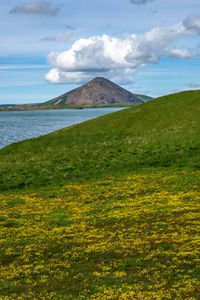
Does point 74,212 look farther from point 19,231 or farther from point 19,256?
point 19,256

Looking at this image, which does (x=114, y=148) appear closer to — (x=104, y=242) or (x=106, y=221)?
(x=106, y=221)

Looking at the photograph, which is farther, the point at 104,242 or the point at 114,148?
the point at 114,148

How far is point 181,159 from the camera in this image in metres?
58.1

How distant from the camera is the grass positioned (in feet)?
70.7

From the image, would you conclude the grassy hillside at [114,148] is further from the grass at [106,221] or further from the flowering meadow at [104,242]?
the flowering meadow at [104,242]

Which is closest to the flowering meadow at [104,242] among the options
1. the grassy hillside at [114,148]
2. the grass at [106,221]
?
the grass at [106,221]

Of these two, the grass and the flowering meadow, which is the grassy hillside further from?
the flowering meadow

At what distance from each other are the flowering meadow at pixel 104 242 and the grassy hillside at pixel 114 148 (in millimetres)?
8407

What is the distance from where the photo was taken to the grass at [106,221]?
21562 mm

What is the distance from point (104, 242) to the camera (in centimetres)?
2820

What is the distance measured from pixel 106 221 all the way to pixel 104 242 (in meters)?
5.57

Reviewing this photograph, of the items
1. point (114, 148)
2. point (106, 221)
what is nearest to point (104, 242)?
point (106, 221)

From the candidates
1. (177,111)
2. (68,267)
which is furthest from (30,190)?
(177,111)

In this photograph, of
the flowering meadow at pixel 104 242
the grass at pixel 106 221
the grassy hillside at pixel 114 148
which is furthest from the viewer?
the grassy hillside at pixel 114 148
